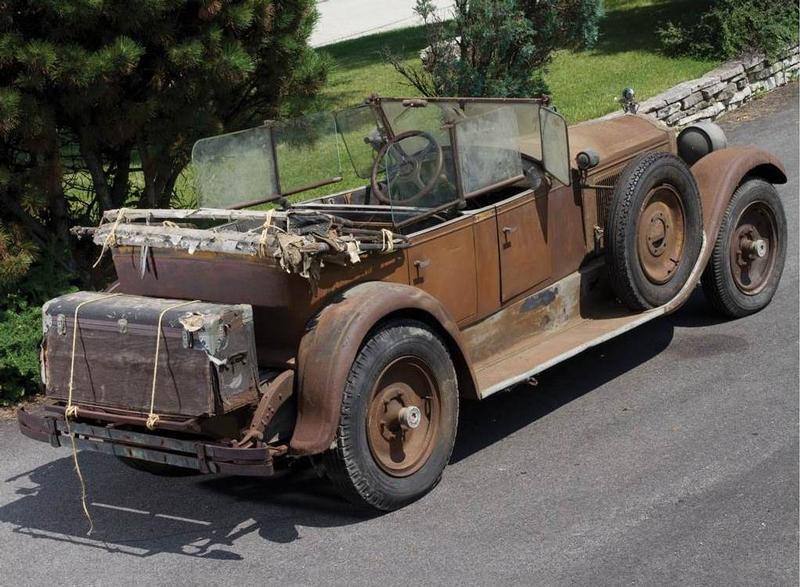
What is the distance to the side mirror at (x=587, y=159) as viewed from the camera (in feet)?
22.4

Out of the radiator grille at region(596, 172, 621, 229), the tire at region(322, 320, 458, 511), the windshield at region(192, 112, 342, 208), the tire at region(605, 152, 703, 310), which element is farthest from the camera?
the radiator grille at region(596, 172, 621, 229)

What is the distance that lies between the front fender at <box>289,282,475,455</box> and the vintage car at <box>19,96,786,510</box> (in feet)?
0.03

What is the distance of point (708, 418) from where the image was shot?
6.41m

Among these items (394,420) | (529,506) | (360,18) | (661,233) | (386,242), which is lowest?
(529,506)

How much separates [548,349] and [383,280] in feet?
4.12

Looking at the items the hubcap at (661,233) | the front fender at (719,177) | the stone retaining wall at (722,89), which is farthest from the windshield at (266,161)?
the stone retaining wall at (722,89)

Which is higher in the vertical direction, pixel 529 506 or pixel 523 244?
pixel 523 244

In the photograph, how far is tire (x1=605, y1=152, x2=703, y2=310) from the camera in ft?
22.1

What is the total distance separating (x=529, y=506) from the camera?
5.59 metres

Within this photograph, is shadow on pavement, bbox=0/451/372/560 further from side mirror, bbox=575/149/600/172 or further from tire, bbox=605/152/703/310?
side mirror, bbox=575/149/600/172

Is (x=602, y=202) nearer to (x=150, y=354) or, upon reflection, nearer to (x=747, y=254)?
(x=747, y=254)

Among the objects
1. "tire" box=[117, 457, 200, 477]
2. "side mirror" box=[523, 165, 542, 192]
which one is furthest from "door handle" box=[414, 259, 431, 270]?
"tire" box=[117, 457, 200, 477]

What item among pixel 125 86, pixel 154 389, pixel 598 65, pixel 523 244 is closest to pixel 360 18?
pixel 598 65

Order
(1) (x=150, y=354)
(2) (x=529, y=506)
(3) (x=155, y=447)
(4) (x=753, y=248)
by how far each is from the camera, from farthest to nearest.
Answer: (4) (x=753, y=248)
(2) (x=529, y=506)
(3) (x=155, y=447)
(1) (x=150, y=354)
